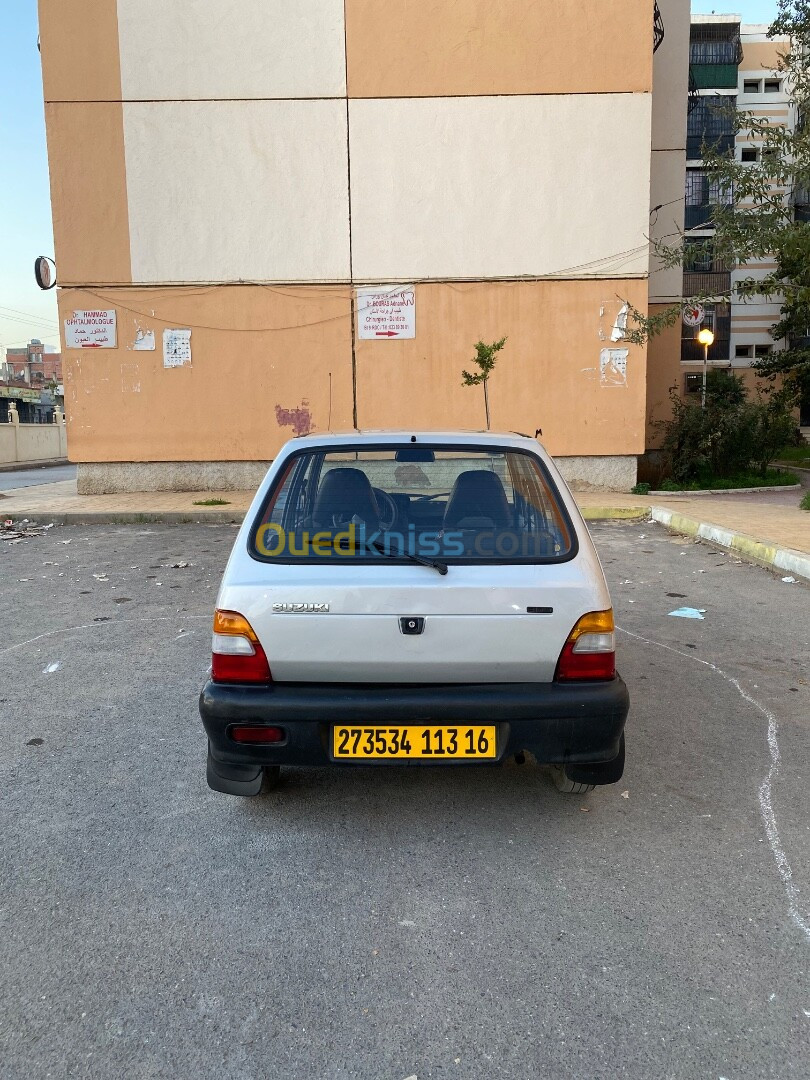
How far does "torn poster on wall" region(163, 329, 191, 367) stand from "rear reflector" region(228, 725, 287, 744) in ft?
43.8

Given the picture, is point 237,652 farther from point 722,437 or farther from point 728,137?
point 728,137

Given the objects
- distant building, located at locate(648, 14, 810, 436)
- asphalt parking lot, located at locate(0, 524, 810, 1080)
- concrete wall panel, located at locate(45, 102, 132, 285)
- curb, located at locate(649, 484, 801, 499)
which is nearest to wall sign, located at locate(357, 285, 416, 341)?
concrete wall panel, located at locate(45, 102, 132, 285)

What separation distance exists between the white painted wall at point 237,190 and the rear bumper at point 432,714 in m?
13.3

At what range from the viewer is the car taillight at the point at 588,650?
9.65 feet

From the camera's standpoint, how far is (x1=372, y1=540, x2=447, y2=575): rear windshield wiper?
2.96m

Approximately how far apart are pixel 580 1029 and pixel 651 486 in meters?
15.6

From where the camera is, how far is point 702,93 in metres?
39.1

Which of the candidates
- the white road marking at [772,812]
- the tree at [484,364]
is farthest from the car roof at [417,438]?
the tree at [484,364]

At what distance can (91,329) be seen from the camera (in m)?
15.2

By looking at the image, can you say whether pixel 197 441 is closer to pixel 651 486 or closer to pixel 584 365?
pixel 584 365

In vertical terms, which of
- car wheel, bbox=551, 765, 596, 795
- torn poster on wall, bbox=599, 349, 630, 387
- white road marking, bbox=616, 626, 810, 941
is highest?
torn poster on wall, bbox=599, 349, 630, 387

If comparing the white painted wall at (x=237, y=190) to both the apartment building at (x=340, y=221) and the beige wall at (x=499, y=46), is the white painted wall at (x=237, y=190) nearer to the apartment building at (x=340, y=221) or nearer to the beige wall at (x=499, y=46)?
the apartment building at (x=340, y=221)

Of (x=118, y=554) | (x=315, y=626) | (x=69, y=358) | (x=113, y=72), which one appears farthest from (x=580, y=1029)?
(x=113, y=72)

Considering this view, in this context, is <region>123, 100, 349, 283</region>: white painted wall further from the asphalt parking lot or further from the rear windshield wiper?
the rear windshield wiper
